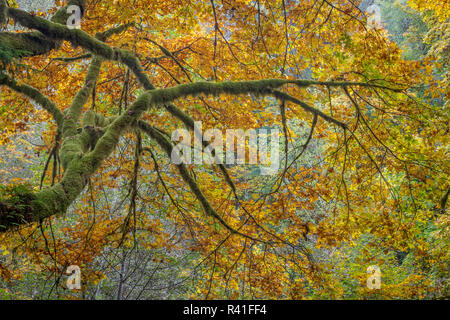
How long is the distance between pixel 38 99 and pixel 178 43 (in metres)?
3.91

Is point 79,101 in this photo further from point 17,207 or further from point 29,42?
point 17,207

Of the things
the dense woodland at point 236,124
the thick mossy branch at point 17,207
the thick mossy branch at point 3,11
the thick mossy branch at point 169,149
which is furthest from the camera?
the thick mossy branch at point 169,149

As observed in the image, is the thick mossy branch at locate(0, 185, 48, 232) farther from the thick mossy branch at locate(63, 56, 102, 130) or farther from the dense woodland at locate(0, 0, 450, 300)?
the thick mossy branch at locate(63, 56, 102, 130)

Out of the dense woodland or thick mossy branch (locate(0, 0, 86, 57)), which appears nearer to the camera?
A: thick mossy branch (locate(0, 0, 86, 57))

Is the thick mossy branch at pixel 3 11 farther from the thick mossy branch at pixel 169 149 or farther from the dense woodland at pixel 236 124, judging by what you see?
the thick mossy branch at pixel 169 149

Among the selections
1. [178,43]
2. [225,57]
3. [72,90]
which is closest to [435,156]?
[225,57]

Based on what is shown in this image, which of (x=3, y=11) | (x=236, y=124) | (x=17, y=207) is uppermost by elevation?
(x=236, y=124)

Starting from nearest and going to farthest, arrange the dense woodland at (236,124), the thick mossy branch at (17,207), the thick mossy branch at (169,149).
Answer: the thick mossy branch at (17,207) < the dense woodland at (236,124) < the thick mossy branch at (169,149)

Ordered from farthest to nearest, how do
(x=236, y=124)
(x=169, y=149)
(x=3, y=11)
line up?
1. (x=236, y=124)
2. (x=169, y=149)
3. (x=3, y=11)

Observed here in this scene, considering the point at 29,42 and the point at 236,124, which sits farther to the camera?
the point at 236,124

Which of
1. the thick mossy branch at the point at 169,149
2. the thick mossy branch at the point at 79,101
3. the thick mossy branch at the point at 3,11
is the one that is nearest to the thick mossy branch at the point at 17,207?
the thick mossy branch at the point at 79,101

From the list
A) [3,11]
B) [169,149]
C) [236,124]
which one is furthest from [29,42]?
[236,124]

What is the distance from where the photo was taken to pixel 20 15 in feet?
10.5

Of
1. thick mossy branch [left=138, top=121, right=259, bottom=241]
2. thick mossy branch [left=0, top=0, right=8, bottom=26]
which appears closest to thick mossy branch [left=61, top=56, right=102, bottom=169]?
thick mossy branch [left=138, top=121, right=259, bottom=241]
